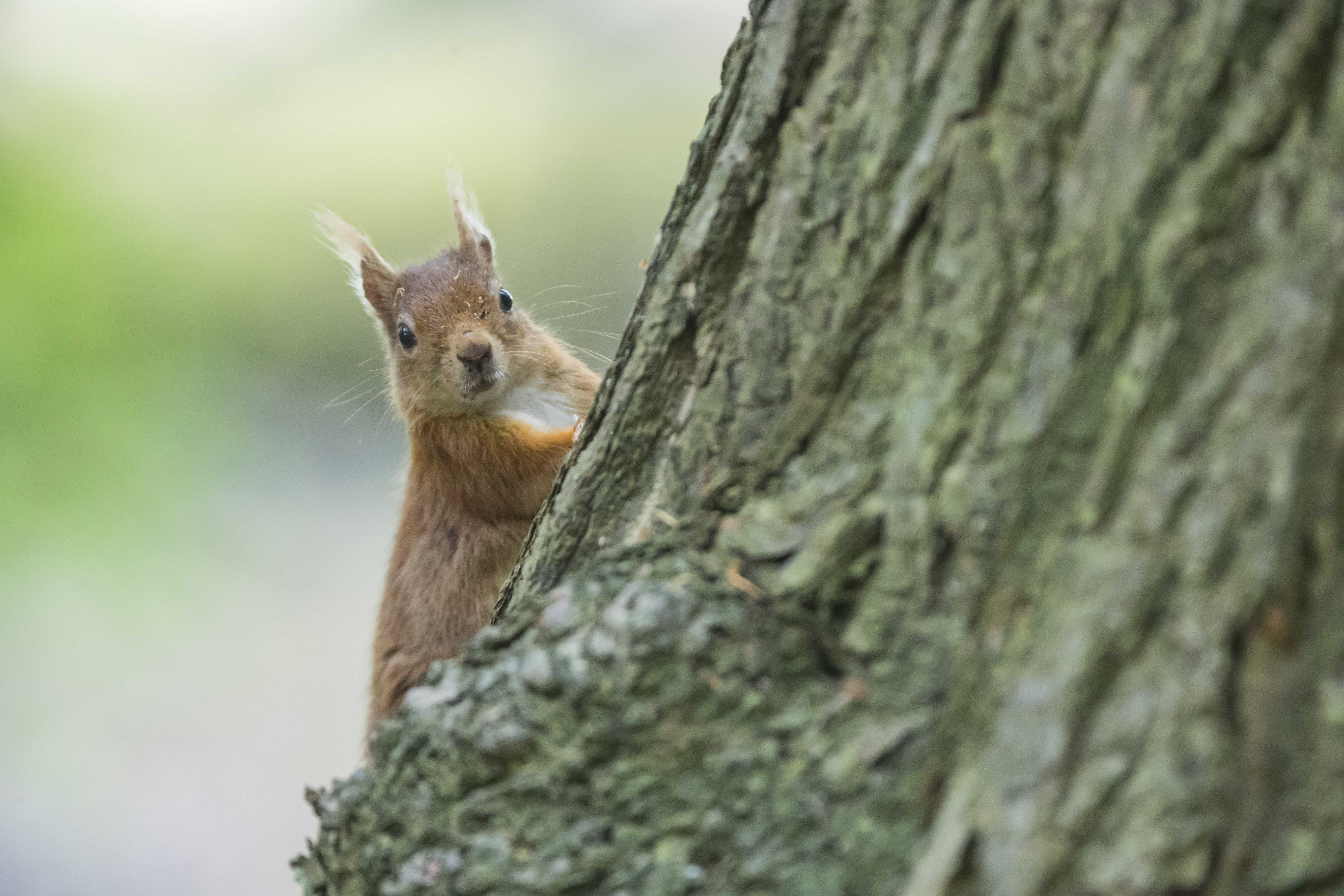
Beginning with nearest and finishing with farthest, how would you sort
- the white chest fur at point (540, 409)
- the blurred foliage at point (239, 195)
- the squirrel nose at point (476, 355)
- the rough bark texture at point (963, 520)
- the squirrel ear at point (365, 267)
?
the rough bark texture at point (963, 520)
the squirrel nose at point (476, 355)
the white chest fur at point (540, 409)
the squirrel ear at point (365, 267)
the blurred foliage at point (239, 195)

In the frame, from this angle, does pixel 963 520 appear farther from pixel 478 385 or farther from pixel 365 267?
pixel 365 267

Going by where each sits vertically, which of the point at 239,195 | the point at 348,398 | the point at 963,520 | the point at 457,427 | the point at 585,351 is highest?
the point at 239,195

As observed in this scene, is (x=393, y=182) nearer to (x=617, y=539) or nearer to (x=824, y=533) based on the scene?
(x=617, y=539)

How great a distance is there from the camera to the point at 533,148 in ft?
12.0

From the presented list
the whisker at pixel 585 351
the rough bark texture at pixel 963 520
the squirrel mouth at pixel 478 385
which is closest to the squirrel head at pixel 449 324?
the squirrel mouth at pixel 478 385

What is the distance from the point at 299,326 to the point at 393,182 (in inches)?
25.6

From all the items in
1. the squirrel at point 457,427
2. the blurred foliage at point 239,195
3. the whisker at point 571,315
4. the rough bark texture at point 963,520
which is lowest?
the rough bark texture at point 963,520

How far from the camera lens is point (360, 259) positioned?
268 centimetres

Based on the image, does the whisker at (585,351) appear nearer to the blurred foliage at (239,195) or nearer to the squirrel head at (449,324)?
the squirrel head at (449,324)

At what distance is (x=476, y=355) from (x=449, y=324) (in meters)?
0.16

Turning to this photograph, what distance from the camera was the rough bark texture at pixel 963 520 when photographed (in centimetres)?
61

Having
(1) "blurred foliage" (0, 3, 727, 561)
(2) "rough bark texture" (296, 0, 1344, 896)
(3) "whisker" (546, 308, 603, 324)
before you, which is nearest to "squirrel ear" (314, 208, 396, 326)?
(3) "whisker" (546, 308, 603, 324)

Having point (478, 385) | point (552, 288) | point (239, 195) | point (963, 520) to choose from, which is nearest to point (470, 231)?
point (552, 288)

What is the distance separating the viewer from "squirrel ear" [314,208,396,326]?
2.67 metres
